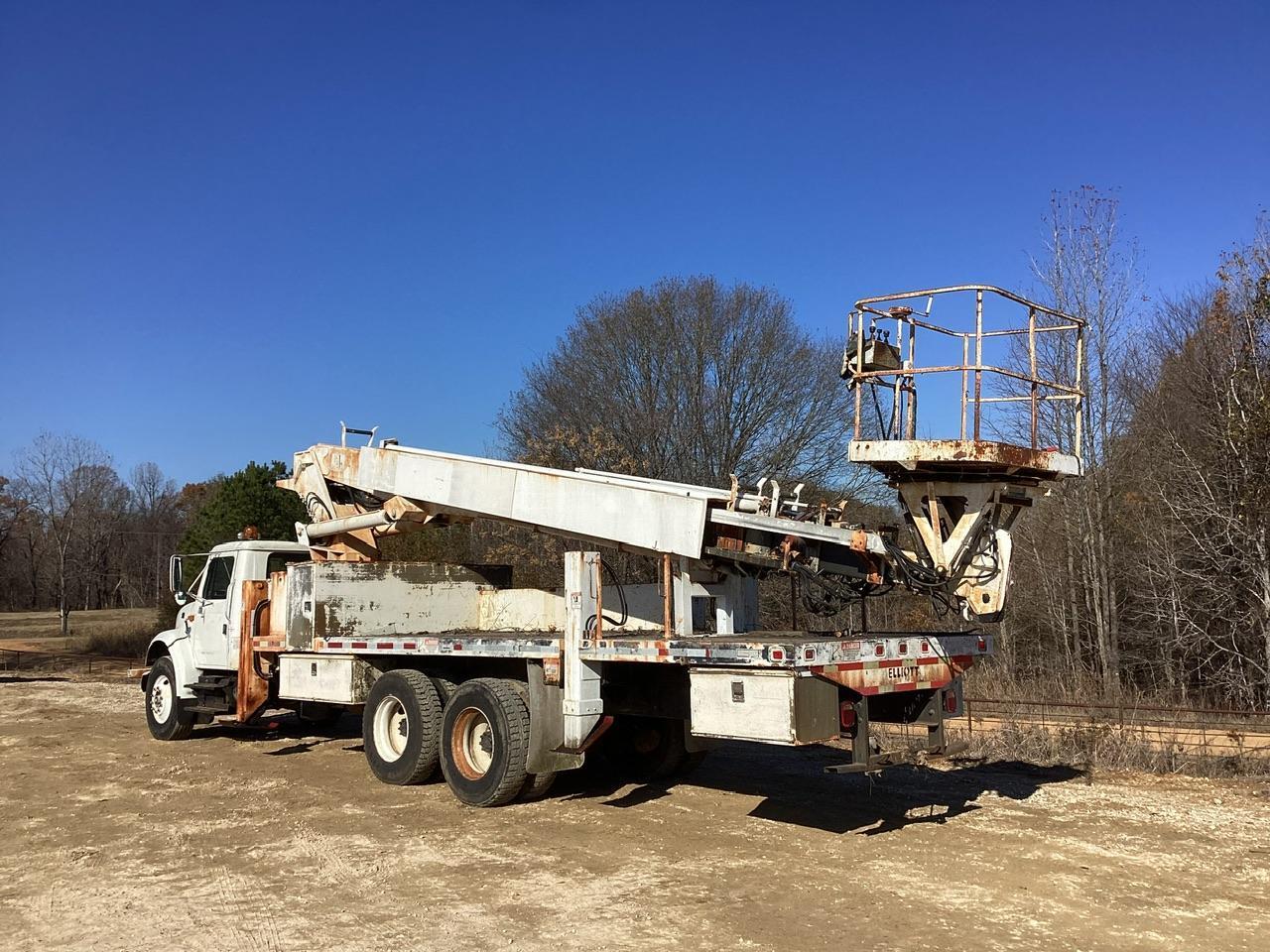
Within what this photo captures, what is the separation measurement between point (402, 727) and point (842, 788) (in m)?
4.18

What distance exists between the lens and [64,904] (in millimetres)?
6301

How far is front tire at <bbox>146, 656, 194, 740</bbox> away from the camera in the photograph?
13141mm

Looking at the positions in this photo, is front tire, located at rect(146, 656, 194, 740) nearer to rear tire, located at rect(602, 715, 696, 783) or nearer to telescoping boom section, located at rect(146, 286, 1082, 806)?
telescoping boom section, located at rect(146, 286, 1082, 806)

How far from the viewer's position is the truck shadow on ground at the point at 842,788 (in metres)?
8.66

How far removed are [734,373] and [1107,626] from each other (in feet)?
35.6

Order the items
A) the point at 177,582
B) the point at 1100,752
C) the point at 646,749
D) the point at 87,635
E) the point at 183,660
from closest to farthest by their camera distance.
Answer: the point at 646,749
the point at 1100,752
the point at 183,660
the point at 177,582
the point at 87,635

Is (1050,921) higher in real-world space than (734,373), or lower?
lower

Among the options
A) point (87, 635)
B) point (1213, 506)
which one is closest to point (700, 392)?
point (1213, 506)

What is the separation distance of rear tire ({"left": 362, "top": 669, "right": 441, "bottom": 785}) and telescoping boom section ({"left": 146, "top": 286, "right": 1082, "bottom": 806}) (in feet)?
0.08

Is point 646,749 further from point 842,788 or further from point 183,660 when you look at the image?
point 183,660

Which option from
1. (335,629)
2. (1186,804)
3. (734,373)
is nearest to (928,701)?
(1186,804)

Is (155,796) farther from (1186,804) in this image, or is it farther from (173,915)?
(1186,804)

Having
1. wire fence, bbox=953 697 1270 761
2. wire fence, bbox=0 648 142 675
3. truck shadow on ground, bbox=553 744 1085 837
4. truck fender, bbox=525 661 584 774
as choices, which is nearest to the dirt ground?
truck shadow on ground, bbox=553 744 1085 837

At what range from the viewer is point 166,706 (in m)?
13.4
